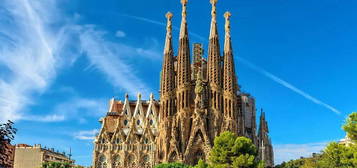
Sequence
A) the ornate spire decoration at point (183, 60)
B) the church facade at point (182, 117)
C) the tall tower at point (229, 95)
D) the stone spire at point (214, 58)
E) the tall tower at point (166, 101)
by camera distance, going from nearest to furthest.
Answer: the church facade at point (182, 117)
the tall tower at point (229, 95)
the tall tower at point (166, 101)
the stone spire at point (214, 58)
the ornate spire decoration at point (183, 60)

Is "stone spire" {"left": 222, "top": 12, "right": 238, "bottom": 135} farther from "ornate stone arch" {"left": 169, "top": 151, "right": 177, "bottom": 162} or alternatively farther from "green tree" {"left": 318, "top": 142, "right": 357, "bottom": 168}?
"green tree" {"left": 318, "top": 142, "right": 357, "bottom": 168}

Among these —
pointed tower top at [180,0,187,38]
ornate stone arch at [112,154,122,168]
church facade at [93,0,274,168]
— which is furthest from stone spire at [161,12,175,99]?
ornate stone arch at [112,154,122,168]

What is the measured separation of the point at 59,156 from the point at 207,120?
117ft

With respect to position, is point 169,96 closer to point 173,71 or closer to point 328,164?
point 173,71

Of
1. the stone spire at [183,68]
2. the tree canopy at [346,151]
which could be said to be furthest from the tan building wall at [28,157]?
the tree canopy at [346,151]

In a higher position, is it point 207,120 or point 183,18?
point 183,18

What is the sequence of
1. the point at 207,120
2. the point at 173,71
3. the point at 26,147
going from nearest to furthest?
1. the point at 207,120
2. the point at 173,71
3. the point at 26,147

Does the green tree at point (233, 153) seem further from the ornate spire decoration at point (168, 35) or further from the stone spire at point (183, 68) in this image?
the ornate spire decoration at point (168, 35)

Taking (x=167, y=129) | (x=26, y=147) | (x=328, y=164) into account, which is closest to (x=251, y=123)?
(x=167, y=129)

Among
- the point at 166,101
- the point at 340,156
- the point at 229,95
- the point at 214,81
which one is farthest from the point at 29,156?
the point at 340,156

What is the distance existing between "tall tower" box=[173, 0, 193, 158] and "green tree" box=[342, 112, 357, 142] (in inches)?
956

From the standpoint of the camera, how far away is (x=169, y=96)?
179ft

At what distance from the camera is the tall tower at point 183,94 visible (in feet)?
171

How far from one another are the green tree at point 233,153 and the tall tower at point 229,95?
1325cm
